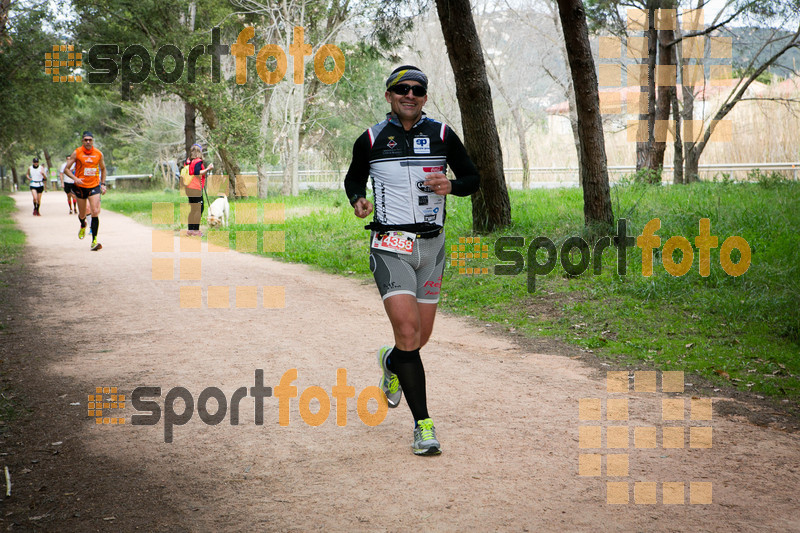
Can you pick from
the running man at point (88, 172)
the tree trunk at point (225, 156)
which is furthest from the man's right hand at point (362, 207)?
the tree trunk at point (225, 156)

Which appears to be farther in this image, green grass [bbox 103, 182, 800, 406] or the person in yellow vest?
the person in yellow vest

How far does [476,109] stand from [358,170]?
8.51 meters

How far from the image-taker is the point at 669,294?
8859 millimetres

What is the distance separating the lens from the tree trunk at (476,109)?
1248 centimetres

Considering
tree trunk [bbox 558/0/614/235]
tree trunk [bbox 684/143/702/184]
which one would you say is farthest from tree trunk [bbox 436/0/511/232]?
tree trunk [bbox 684/143/702/184]

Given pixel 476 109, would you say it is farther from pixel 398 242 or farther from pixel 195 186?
pixel 398 242

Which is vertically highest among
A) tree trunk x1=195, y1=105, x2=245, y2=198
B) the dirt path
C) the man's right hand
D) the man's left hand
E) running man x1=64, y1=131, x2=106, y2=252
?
tree trunk x1=195, y1=105, x2=245, y2=198

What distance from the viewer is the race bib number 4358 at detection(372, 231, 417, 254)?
450 cm

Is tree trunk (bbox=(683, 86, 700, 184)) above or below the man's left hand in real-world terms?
above

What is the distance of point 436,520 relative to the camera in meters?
3.54

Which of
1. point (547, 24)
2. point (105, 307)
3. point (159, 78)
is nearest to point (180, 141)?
point (159, 78)

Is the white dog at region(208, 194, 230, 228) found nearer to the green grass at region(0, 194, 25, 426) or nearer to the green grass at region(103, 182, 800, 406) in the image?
the green grass at region(0, 194, 25, 426)

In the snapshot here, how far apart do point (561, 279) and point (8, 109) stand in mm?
28412

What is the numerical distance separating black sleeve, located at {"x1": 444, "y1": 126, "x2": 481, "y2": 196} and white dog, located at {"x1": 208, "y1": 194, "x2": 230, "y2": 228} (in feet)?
52.0
